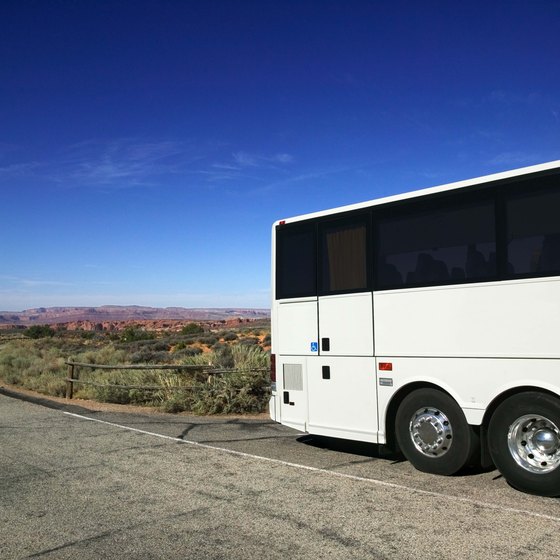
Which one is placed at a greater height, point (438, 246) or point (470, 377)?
point (438, 246)

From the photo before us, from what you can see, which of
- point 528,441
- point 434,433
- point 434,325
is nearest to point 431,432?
point 434,433

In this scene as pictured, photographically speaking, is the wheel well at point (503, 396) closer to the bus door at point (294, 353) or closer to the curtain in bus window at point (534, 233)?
the curtain in bus window at point (534, 233)

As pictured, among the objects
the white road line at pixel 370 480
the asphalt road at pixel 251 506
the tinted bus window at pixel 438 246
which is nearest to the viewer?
the asphalt road at pixel 251 506

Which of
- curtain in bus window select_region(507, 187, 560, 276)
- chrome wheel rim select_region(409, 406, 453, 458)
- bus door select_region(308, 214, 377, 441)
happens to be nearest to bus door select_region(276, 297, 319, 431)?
bus door select_region(308, 214, 377, 441)

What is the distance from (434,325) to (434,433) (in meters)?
1.33

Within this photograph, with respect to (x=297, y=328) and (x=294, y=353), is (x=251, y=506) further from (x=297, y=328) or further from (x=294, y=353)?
(x=297, y=328)

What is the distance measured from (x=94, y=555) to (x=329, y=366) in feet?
14.9

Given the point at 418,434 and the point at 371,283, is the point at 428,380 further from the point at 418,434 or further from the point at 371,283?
the point at 371,283

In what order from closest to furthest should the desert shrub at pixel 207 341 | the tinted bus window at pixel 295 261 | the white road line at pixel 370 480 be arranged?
the white road line at pixel 370 480 < the tinted bus window at pixel 295 261 < the desert shrub at pixel 207 341

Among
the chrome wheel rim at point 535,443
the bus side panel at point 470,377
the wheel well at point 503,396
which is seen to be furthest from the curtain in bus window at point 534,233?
the chrome wheel rim at point 535,443

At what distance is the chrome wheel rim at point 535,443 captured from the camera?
6.46m

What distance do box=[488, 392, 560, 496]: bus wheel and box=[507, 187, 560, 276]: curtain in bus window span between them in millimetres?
1379

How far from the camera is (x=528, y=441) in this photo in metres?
6.67

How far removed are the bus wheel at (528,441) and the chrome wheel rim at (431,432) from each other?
0.64 m
